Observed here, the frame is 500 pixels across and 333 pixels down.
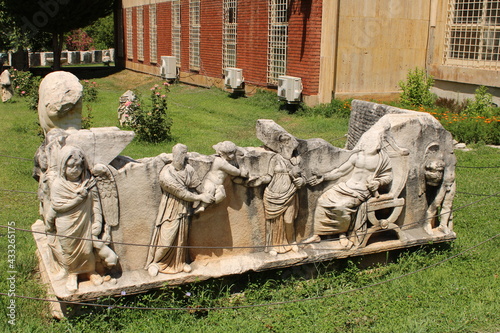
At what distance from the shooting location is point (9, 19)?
25.5 m

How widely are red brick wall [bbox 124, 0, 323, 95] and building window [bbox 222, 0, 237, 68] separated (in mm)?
316

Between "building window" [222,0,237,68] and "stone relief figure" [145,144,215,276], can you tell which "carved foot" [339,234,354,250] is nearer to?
"stone relief figure" [145,144,215,276]

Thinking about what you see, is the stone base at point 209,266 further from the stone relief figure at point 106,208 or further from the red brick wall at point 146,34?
the red brick wall at point 146,34

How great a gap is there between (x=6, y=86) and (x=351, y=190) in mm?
15239

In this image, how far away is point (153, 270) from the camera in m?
4.79

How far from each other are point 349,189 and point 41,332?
10.4ft

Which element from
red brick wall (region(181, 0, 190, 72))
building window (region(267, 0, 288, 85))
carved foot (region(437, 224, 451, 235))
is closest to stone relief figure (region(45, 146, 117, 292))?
carved foot (region(437, 224, 451, 235))

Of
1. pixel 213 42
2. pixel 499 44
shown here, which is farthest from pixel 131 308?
pixel 213 42

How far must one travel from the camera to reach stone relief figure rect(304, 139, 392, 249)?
5.34 m

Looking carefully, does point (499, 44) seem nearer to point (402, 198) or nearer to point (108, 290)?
point (402, 198)

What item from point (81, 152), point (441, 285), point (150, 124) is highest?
point (81, 152)

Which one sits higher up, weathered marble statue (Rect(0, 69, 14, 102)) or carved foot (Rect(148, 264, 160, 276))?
weathered marble statue (Rect(0, 69, 14, 102))

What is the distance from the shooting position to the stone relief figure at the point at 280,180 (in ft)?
16.7

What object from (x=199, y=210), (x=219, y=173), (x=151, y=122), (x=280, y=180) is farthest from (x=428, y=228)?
(x=151, y=122)
